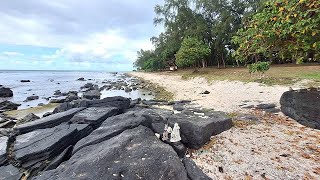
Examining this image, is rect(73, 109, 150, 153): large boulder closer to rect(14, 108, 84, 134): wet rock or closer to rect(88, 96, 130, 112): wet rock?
rect(14, 108, 84, 134): wet rock

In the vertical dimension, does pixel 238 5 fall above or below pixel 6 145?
above

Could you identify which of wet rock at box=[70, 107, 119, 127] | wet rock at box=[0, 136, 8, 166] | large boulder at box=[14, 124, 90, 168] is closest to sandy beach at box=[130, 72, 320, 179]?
large boulder at box=[14, 124, 90, 168]

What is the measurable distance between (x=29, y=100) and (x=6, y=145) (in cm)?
2199

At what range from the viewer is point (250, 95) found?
57.0 feet

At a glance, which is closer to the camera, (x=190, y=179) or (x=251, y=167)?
(x=190, y=179)

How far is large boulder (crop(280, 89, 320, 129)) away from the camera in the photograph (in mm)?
8672

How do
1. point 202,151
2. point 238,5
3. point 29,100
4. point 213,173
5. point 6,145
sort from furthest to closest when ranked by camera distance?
point 238,5, point 29,100, point 6,145, point 202,151, point 213,173

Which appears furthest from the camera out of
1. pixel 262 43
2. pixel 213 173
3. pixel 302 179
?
pixel 262 43

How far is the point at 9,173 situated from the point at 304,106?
10.2 meters

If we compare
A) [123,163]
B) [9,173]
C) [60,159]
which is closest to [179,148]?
[123,163]

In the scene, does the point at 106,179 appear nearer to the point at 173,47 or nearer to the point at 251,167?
the point at 251,167

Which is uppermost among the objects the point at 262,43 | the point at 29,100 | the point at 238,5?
the point at 238,5

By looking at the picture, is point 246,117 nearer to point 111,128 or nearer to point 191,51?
point 111,128

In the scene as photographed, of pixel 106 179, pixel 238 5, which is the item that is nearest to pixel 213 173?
pixel 106 179
